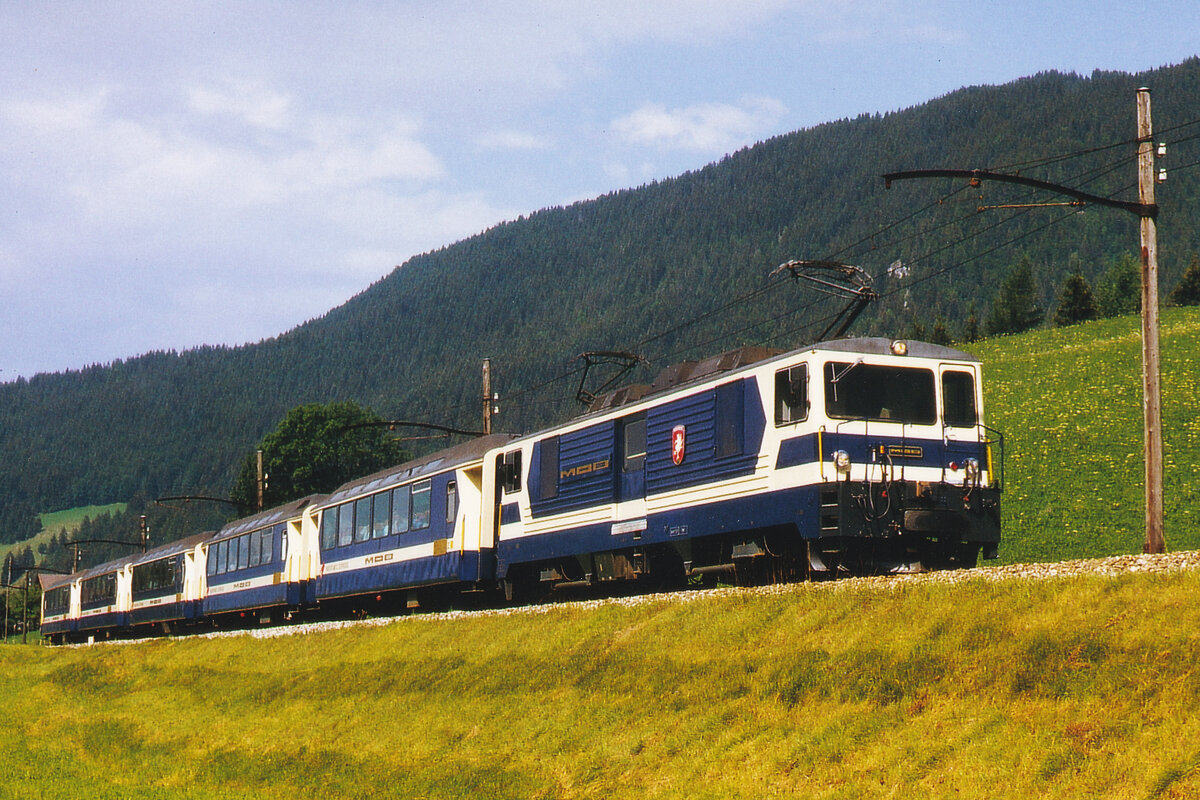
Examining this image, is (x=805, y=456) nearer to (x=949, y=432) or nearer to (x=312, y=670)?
(x=949, y=432)

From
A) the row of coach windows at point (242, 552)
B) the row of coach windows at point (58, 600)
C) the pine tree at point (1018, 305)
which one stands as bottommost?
the row of coach windows at point (58, 600)

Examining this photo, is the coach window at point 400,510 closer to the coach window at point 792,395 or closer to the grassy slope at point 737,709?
the grassy slope at point 737,709

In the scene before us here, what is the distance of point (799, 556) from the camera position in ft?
61.9

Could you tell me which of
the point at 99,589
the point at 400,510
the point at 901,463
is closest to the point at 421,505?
the point at 400,510

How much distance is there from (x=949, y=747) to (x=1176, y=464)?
34008 mm

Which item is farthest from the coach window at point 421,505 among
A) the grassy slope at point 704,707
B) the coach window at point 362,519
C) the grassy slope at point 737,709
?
the grassy slope at point 737,709

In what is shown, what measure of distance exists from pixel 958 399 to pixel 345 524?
2005 centimetres

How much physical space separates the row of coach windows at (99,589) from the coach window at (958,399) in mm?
49882

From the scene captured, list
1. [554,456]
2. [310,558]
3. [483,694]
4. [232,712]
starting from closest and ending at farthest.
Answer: [483,694] → [232,712] → [554,456] → [310,558]

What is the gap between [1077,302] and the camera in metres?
94.1

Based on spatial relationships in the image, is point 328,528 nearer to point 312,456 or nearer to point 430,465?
point 430,465

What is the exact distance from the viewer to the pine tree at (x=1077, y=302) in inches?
3684

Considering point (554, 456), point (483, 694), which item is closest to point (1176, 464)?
point (554, 456)

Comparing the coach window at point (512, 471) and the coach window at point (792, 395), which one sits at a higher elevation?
the coach window at point (792, 395)
